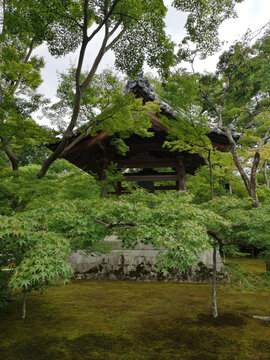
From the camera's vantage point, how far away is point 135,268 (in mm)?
6891

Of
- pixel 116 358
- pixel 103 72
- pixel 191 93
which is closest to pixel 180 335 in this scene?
pixel 116 358

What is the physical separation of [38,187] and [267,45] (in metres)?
8.41

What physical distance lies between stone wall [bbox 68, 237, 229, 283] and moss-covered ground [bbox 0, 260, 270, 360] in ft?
2.90

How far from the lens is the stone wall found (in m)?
6.55

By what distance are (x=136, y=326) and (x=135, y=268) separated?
10.2 ft

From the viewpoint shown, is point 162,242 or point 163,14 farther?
point 163,14

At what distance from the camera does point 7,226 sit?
229cm

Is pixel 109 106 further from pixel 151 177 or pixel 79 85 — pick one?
pixel 151 177

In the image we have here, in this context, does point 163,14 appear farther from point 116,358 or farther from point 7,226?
point 116,358

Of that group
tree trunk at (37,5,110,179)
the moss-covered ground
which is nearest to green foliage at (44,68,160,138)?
tree trunk at (37,5,110,179)

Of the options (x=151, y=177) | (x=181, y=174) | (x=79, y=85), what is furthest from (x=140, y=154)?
(x=79, y=85)

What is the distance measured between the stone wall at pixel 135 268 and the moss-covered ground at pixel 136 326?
→ 34.7 inches

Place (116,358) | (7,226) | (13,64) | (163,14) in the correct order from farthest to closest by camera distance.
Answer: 1. (13,64)
2. (163,14)
3. (116,358)
4. (7,226)

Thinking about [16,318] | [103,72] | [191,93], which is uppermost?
[103,72]
